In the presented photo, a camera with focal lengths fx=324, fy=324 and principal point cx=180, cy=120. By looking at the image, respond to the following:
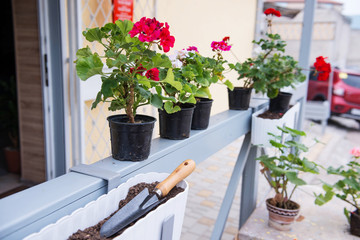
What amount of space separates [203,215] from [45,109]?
1.67 meters

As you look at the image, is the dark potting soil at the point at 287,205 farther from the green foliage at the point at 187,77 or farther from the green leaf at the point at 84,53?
the green leaf at the point at 84,53

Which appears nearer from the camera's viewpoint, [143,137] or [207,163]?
[143,137]

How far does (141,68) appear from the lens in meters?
0.92

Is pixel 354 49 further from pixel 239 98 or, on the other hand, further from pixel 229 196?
pixel 229 196

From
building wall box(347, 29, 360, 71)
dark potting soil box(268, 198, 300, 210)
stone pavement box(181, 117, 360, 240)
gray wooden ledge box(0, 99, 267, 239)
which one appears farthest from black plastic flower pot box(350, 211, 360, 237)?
building wall box(347, 29, 360, 71)

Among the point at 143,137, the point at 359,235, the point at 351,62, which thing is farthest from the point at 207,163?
the point at 351,62

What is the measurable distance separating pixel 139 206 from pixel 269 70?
139 centimetres

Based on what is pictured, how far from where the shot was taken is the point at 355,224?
184 cm

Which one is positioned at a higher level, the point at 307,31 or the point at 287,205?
the point at 307,31

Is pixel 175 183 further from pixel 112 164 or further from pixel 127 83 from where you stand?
pixel 127 83

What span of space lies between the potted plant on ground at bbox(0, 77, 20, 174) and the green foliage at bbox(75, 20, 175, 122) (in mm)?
2728

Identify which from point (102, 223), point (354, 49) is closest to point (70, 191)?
point (102, 223)

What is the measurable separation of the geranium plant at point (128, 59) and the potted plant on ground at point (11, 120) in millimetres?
2754

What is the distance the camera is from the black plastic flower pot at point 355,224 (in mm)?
1829
